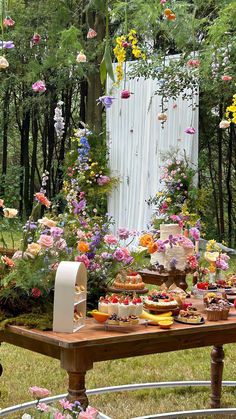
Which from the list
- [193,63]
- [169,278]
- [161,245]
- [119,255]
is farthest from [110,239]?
[193,63]

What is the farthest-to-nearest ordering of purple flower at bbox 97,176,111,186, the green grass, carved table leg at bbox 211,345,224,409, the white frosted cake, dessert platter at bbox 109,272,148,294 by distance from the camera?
1. purple flower at bbox 97,176,111,186
2. the green grass
3. carved table leg at bbox 211,345,224,409
4. the white frosted cake
5. dessert platter at bbox 109,272,148,294

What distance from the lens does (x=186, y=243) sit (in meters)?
3.49

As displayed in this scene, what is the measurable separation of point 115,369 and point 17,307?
225 cm

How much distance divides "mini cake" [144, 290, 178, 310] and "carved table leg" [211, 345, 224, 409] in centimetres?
105

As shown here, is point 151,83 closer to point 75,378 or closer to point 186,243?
point 186,243

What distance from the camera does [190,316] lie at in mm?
2707

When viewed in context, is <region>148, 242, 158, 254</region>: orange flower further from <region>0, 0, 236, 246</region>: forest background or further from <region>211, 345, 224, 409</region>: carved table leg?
<region>0, 0, 236, 246</region>: forest background

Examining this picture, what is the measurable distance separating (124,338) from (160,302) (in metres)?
0.42

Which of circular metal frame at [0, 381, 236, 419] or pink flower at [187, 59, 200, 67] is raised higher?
pink flower at [187, 59, 200, 67]

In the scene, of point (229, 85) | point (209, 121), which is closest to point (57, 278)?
point (229, 85)

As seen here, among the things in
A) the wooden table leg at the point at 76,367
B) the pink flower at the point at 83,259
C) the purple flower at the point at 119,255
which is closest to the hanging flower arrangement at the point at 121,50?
the purple flower at the point at 119,255

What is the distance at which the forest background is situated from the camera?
9328mm

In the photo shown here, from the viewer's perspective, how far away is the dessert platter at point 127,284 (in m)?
2.99

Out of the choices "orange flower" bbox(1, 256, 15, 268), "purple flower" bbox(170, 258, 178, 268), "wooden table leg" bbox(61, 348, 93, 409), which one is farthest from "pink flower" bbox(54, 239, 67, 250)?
"purple flower" bbox(170, 258, 178, 268)
